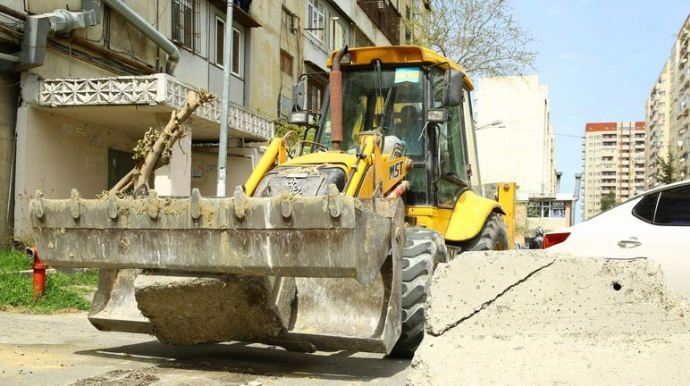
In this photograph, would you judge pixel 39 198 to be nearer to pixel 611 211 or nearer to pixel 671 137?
pixel 611 211

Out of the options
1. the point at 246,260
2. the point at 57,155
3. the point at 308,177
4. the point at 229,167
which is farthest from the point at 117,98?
the point at 246,260

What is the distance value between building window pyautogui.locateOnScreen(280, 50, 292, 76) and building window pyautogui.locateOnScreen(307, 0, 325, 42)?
173 centimetres

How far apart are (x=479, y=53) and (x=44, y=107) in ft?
75.9

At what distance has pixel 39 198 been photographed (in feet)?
20.5

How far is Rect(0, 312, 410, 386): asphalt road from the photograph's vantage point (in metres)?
5.95

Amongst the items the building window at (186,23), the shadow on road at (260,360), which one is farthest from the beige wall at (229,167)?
the shadow on road at (260,360)

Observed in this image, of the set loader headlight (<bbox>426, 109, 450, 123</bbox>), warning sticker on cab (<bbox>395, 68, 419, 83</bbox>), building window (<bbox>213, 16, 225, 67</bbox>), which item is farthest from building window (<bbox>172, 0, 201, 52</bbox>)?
loader headlight (<bbox>426, 109, 450, 123</bbox>)

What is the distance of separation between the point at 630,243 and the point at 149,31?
44.2 ft

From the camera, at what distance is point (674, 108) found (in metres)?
100

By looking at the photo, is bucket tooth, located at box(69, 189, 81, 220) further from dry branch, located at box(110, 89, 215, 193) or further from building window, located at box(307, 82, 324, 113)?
building window, located at box(307, 82, 324, 113)

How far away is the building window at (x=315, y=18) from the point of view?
2994 centimetres

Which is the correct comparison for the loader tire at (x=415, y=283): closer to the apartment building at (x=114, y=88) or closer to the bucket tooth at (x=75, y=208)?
the bucket tooth at (x=75, y=208)

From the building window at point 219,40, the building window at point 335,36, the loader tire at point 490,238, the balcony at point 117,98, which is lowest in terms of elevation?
the loader tire at point 490,238

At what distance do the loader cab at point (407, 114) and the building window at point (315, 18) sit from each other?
21.1 metres
